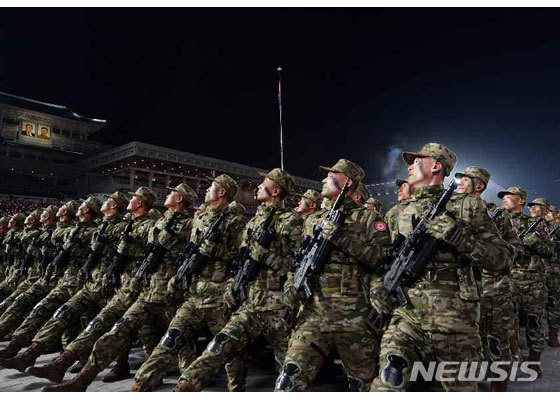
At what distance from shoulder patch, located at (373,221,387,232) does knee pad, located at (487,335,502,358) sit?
224cm

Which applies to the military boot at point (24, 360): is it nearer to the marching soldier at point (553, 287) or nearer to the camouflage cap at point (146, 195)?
the camouflage cap at point (146, 195)

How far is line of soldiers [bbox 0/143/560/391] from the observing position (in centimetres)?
311

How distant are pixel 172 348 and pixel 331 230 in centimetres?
208

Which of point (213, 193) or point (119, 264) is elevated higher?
point (213, 193)

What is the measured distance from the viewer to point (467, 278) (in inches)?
122

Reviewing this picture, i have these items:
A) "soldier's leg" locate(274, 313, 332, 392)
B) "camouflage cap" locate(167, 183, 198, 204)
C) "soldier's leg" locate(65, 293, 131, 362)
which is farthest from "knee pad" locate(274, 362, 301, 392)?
"camouflage cap" locate(167, 183, 198, 204)

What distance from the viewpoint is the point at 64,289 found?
22.2ft

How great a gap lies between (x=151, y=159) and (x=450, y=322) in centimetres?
3444

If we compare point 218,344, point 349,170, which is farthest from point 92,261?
point 349,170

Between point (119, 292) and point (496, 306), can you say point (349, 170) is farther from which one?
point (119, 292)

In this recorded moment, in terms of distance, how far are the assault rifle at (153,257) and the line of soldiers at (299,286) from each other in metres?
0.02

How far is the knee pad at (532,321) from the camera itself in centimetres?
617
